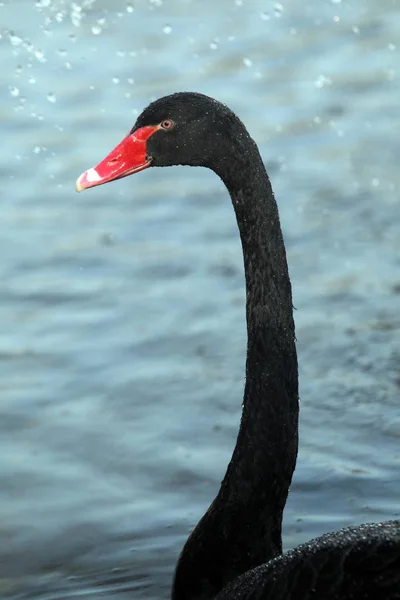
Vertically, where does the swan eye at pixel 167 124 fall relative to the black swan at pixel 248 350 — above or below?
above

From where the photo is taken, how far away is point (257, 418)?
3.23 metres

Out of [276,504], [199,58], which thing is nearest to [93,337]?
[276,504]

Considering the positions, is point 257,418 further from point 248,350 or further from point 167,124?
point 167,124

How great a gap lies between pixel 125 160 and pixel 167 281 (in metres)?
2.17

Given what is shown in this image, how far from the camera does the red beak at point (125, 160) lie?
3.29 metres

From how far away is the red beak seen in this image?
3.29m

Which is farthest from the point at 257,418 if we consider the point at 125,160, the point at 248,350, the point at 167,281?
the point at 167,281

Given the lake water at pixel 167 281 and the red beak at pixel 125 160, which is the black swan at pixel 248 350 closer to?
the red beak at pixel 125 160

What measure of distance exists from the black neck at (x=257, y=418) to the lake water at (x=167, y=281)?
46cm

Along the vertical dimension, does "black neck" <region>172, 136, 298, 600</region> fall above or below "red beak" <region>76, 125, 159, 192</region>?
below

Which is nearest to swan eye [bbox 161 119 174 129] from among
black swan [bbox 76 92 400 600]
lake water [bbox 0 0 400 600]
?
black swan [bbox 76 92 400 600]

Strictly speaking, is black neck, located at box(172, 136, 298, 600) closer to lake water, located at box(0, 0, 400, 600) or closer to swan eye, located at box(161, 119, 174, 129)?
swan eye, located at box(161, 119, 174, 129)

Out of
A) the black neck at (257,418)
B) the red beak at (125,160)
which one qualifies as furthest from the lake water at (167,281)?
the red beak at (125,160)

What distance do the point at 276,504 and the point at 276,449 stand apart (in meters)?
0.13
